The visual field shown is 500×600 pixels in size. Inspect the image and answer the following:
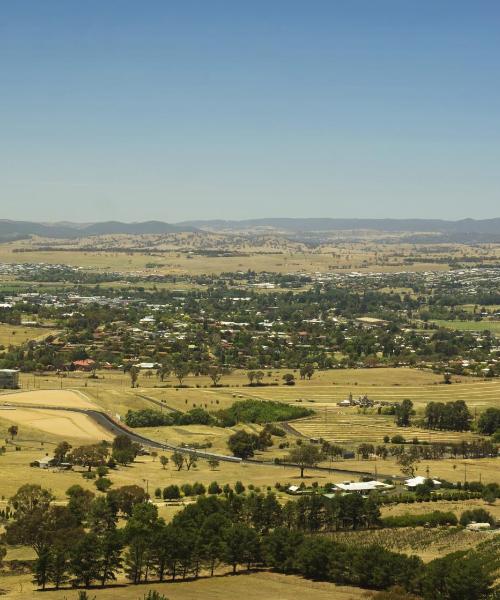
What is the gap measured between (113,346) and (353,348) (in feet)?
112

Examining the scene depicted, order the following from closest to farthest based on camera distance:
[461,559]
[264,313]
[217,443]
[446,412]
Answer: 1. [461,559]
2. [217,443]
3. [446,412]
4. [264,313]

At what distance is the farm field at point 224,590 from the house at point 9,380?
6265cm

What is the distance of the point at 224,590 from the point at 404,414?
5218cm

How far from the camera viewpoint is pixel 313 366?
433 feet

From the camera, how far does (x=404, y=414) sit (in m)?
97.6

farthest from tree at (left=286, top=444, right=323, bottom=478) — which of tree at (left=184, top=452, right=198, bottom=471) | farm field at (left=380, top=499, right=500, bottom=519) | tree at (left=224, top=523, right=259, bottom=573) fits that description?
tree at (left=224, top=523, right=259, bottom=573)

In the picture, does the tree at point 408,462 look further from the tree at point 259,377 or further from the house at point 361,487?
the tree at point 259,377

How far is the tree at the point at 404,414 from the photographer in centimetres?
9756

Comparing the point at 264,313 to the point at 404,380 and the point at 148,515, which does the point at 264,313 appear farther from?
the point at 148,515

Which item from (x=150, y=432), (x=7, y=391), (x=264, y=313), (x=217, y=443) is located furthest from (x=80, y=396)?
(x=264, y=313)

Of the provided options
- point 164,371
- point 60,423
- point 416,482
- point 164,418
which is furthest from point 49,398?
point 416,482

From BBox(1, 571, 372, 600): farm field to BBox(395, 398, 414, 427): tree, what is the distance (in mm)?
48919

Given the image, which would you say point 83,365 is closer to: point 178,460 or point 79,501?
point 178,460

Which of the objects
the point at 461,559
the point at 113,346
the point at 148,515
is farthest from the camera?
the point at 113,346
